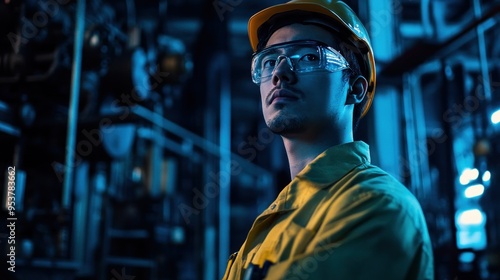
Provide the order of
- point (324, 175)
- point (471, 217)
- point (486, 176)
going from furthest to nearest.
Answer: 1. point (471, 217)
2. point (486, 176)
3. point (324, 175)

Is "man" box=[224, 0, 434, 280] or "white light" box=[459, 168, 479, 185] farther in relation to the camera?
"white light" box=[459, 168, 479, 185]

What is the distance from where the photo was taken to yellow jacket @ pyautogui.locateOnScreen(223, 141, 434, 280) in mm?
1065

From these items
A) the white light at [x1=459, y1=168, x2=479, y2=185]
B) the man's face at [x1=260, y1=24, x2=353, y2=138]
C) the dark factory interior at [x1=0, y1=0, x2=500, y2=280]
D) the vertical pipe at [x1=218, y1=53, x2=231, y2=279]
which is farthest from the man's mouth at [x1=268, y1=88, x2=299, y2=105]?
the vertical pipe at [x1=218, y1=53, x2=231, y2=279]

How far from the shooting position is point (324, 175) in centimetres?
135

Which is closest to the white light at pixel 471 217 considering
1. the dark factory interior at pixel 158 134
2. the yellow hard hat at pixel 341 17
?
the dark factory interior at pixel 158 134

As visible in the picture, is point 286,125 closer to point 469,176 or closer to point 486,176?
point 486,176

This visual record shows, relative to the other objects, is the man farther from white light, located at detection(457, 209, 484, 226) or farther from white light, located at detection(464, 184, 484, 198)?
white light, located at detection(457, 209, 484, 226)

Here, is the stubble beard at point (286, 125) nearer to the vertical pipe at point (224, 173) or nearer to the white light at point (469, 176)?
the white light at point (469, 176)

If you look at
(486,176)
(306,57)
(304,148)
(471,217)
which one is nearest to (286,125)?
(304,148)

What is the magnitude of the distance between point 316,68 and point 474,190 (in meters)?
3.96

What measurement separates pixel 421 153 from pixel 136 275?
Answer: 2.76 m

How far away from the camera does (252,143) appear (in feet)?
27.6

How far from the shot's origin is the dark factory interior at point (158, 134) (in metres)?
3.53

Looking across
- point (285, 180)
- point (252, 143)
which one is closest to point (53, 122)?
point (285, 180)
